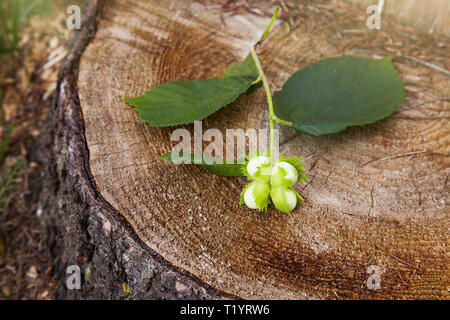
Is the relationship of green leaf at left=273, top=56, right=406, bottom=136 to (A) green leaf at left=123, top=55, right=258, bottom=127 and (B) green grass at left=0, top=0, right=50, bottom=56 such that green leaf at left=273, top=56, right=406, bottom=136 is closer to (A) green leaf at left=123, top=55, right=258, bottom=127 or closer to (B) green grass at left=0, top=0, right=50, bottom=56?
(A) green leaf at left=123, top=55, right=258, bottom=127

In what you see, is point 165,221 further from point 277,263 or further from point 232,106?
point 232,106

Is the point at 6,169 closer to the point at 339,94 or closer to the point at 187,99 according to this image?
the point at 187,99

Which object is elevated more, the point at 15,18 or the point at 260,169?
the point at 15,18

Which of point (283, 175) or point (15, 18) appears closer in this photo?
point (283, 175)

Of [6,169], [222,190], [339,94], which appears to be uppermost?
[339,94]

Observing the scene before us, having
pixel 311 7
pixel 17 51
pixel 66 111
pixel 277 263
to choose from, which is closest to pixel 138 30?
pixel 66 111

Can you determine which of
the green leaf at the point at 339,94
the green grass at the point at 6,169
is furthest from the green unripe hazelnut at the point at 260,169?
the green grass at the point at 6,169

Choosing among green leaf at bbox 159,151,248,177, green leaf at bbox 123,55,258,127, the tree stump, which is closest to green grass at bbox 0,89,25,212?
the tree stump

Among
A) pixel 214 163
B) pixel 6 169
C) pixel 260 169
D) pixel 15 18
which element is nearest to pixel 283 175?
pixel 260 169
